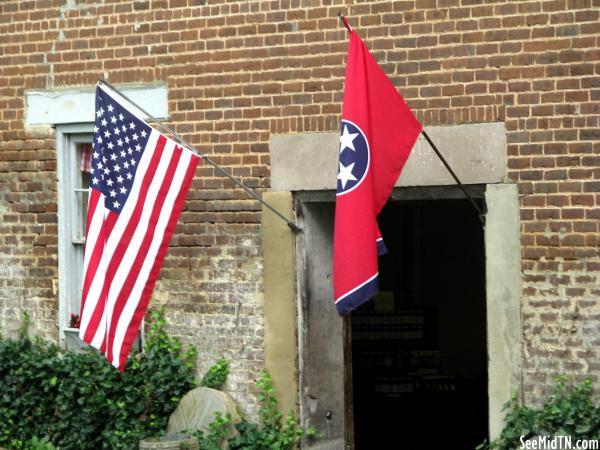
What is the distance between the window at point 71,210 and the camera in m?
10.7

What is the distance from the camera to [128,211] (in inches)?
344

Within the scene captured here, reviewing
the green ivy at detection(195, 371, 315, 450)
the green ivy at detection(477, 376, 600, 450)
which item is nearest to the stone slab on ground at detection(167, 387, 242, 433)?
the green ivy at detection(195, 371, 315, 450)

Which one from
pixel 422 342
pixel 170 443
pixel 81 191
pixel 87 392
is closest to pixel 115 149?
pixel 81 191

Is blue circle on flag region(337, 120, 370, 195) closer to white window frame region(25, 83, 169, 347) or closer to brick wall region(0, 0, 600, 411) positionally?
brick wall region(0, 0, 600, 411)

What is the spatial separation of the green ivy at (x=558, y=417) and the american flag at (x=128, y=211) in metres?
2.68

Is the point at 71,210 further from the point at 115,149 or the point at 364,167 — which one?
the point at 364,167

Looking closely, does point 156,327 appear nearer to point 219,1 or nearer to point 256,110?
point 256,110

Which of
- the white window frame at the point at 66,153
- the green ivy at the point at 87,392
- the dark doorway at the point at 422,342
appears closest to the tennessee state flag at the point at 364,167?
the green ivy at the point at 87,392

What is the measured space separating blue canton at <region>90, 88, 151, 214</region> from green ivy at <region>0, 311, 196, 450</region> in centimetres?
175

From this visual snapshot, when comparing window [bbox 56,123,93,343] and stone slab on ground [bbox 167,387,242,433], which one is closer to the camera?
stone slab on ground [bbox 167,387,242,433]

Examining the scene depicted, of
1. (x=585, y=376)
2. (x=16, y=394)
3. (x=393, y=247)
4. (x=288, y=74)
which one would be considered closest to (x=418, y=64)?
(x=288, y=74)

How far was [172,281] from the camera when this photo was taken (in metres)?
10.2

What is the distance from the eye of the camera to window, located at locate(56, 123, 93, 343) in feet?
35.1

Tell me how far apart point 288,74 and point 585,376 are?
127 inches
